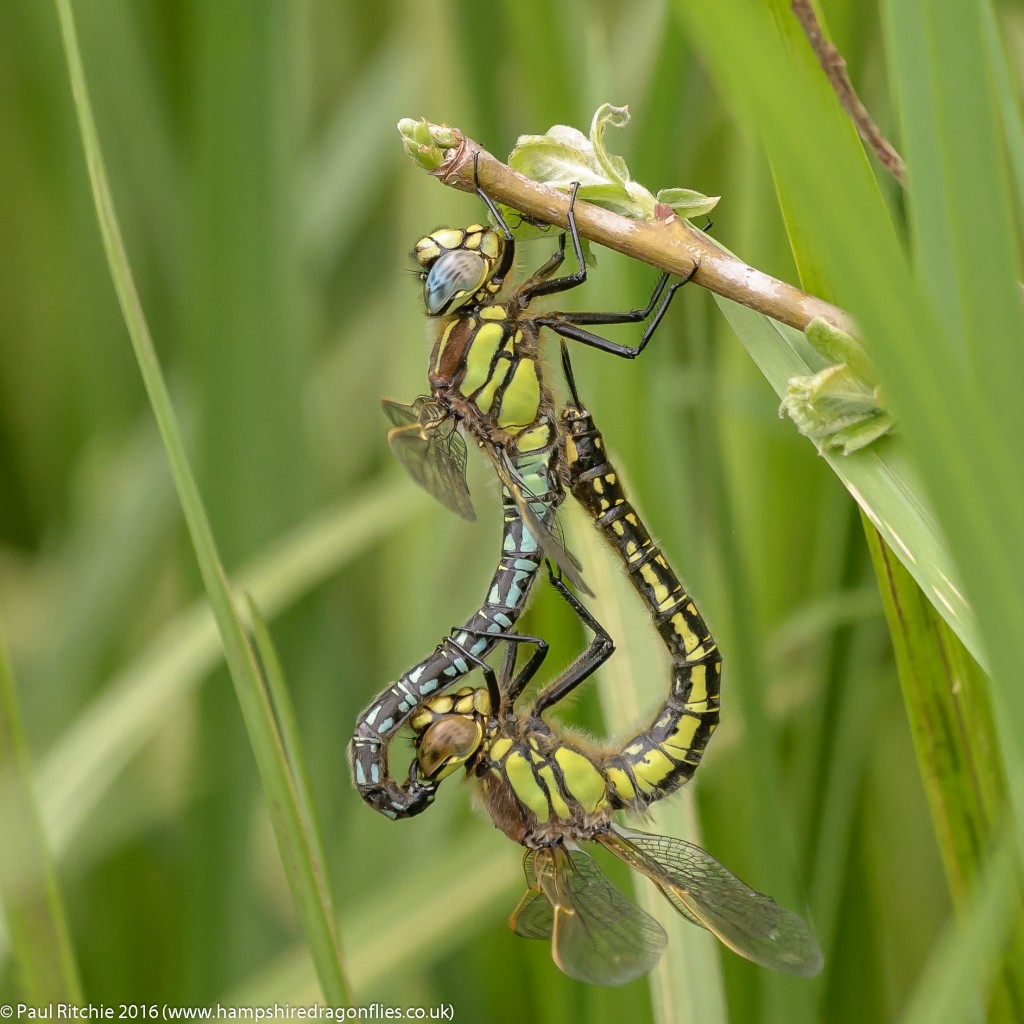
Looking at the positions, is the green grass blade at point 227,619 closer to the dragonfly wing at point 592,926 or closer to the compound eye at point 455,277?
the dragonfly wing at point 592,926

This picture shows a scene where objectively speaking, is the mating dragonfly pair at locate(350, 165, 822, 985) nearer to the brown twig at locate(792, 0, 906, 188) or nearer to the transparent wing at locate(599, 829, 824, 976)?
the transparent wing at locate(599, 829, 824, 976)

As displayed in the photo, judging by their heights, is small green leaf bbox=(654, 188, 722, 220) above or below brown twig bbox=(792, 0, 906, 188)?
below

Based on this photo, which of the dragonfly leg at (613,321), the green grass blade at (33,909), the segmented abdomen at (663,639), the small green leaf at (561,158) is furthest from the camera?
the segmented abdomen at (663,639)

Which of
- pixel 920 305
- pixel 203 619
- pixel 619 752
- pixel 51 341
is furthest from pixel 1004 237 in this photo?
pixel 51 341

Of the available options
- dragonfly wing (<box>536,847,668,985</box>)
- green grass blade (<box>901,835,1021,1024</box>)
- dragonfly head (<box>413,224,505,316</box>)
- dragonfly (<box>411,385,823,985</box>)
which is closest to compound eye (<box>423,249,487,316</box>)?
dragonfly head (<box>413,224,505,316</box>)

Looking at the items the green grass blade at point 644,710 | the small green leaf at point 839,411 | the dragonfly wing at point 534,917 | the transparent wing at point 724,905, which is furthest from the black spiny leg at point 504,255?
the dragonfly wing at point 534,917

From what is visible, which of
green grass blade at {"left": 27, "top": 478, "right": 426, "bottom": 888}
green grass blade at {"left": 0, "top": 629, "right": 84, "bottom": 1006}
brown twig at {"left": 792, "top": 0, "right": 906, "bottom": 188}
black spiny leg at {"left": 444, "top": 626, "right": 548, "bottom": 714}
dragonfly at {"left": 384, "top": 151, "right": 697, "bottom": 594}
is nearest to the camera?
brown twig at {"left": 792, "top": 0, "right": 906, "bottom": 188}

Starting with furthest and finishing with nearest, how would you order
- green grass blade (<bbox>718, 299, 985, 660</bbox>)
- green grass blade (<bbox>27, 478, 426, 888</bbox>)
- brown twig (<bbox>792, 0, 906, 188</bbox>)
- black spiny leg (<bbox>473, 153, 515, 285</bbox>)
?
green grass blade (<bbox>27, 478, 426, 888</bbox>)
black spiny leg (<bbox>473, 153, 515, 285</bbox>)
brown twig (<bbox>792, 0, 906, 188</bbox>)
green grass blade (<bbox>718, 299, 985, 660</bbox>)

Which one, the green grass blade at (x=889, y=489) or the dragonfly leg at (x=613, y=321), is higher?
the dragonfly leg at (x=613, y=321)
